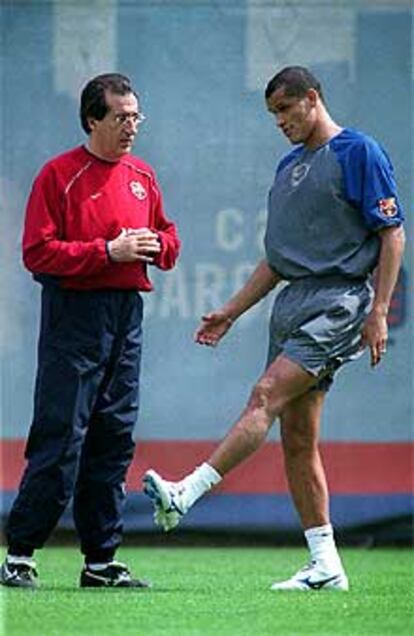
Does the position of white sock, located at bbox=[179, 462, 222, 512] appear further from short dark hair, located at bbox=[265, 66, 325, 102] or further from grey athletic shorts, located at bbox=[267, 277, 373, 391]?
short dark hair, located at bbox=[265, 66, 325, 102]

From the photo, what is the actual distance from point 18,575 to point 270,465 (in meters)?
2.76

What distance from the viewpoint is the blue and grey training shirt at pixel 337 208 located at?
6.96 m

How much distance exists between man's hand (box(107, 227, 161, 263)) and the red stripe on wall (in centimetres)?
281

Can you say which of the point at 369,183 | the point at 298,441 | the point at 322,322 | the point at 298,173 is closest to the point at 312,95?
the point at 298,173

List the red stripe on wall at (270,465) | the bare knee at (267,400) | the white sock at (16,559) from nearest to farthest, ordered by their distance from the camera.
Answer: the bare knee at (267,400), the white sock at (16,559), the red stripe on wall at (270,465)

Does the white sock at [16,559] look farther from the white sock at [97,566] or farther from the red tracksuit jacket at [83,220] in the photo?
the red tracksuit jacket at [83,220]

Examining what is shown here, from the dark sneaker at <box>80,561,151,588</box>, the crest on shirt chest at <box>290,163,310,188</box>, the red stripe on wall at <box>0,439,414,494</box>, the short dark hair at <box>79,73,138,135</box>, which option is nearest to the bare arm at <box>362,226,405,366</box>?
the crest on shirt chest at <box>290,163,310,188</box>

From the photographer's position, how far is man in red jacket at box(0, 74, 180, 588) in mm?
7004

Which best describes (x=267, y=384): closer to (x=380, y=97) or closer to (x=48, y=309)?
(x=48, y=309)

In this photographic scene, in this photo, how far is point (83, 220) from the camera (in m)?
7.04

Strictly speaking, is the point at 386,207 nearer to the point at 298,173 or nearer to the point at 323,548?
the point at 298,173

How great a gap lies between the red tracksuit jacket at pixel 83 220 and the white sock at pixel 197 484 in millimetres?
651

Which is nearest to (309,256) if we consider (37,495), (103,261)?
(103,261)

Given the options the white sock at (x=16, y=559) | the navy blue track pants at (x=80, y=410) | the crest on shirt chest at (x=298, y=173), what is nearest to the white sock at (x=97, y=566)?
the navy blue track pants at (x=80, y=410)
